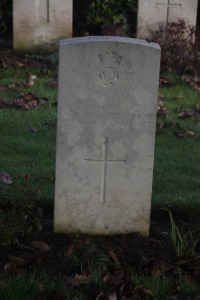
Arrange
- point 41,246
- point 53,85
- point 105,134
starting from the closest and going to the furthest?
point 41,246, point 105,134, point 53,85

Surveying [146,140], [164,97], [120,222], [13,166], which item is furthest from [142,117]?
[164,97]

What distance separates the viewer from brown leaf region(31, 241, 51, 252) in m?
4.39

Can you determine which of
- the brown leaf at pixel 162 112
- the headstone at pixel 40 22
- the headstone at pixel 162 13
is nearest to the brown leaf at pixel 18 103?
the brown leaf at pixel 162 112

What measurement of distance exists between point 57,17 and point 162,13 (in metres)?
1.64

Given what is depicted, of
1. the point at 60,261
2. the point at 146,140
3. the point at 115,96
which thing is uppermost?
the point at 115,96

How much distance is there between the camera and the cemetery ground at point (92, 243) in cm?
386

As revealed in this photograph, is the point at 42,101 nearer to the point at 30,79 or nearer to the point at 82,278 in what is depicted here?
the point at 30,79

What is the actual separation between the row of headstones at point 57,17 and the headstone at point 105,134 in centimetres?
Result: 651

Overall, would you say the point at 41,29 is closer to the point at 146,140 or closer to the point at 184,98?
the point at 184,98

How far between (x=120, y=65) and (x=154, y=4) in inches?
259

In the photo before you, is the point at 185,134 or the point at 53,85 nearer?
the point at 185,134

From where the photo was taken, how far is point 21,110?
773 cm

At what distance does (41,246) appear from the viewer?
4.40m

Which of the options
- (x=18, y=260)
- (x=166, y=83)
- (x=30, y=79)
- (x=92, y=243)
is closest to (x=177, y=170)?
(x=92, y=243)
